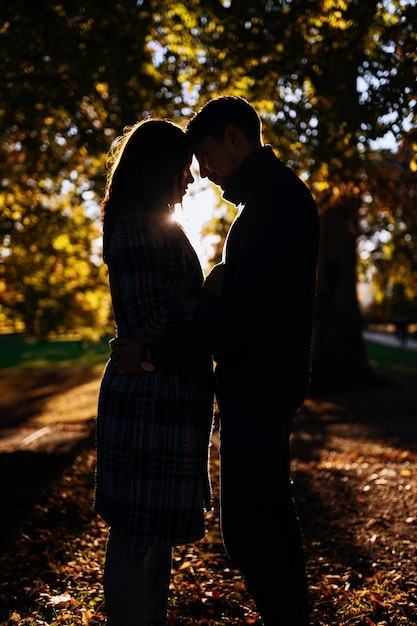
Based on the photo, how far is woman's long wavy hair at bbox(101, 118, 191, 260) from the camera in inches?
85.0

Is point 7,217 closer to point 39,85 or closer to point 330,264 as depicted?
point 39,85

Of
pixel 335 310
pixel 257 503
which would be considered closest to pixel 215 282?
pixel 257 503

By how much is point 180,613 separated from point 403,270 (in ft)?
71.4

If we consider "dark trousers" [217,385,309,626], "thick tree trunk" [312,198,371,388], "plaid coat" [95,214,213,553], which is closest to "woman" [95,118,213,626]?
"plaid coat" [95,214,213,553]

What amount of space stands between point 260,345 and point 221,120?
944 mm

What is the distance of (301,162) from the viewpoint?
710 centimetres

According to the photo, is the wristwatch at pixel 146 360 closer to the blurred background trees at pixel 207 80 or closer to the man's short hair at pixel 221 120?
the man's short hair at pixel 221 120

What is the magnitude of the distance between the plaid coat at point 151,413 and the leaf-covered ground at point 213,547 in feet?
2.09

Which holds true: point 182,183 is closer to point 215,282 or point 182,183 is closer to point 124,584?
point 215,282

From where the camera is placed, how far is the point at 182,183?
7.49ft

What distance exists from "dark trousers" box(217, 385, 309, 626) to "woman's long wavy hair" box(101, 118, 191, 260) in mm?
785

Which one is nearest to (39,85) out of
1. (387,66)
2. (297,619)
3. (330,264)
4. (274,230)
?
(387,66)

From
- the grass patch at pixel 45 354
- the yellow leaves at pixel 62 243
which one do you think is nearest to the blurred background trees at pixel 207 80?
the yellow leaves at pixel 62 243

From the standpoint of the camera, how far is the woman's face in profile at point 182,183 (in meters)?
2.25
